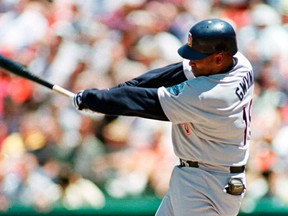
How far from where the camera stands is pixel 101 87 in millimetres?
8078

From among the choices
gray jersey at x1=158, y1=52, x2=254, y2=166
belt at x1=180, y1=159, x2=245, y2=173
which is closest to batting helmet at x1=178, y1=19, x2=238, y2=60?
gray jersey at x1=158, y1=52, x2=254, y2=166

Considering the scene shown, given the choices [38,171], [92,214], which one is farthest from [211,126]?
[38,171]

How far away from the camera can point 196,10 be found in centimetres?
859

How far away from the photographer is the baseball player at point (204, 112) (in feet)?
16.4

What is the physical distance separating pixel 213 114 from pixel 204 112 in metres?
0.06

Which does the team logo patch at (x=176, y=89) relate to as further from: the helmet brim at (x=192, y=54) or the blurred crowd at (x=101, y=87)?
the blurred crowd at (x=101, y=87)

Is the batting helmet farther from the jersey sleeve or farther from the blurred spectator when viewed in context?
the blurred spectator

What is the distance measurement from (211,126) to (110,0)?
3.87m

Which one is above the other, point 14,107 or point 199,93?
point 199,93

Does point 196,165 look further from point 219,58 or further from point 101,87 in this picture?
point 101,87

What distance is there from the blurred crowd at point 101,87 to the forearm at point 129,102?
2438mm

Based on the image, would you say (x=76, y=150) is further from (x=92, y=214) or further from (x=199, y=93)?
(x=199, y=93)

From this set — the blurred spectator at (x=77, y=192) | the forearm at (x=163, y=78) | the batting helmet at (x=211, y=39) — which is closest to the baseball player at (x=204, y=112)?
the batting helmet at (x=211, y=39)

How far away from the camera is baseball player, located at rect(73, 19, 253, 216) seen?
16.4 feet
